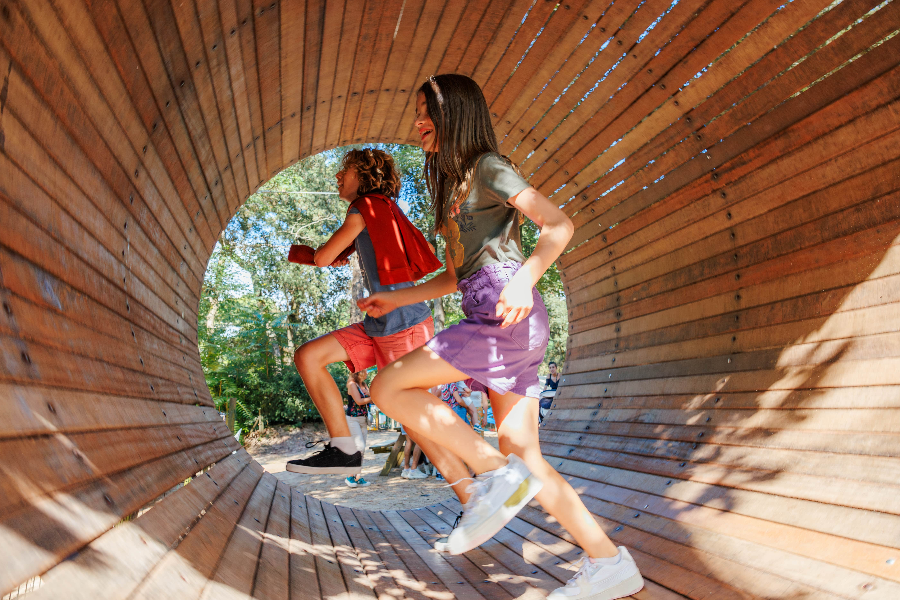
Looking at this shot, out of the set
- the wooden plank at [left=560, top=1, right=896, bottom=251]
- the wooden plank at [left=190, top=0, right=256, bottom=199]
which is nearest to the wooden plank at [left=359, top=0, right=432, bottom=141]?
the wooden plank at [left=190, top=0, right=256, bottom=199]

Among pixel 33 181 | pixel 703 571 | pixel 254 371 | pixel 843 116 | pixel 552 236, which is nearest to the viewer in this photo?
pixel 33 181

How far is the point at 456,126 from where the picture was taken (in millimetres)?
2635

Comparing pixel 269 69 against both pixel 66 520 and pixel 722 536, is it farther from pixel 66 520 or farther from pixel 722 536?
pixel 722 536

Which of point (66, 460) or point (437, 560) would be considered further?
point (437, 560)

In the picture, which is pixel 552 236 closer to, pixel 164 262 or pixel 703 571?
pixel 703 571

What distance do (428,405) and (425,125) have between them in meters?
1.14

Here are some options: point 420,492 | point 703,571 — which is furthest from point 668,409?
point 420,492

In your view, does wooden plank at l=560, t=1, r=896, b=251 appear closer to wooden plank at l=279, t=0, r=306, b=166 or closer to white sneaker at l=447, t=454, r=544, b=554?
white sneaker at l=447, t=454, r=544, b=554

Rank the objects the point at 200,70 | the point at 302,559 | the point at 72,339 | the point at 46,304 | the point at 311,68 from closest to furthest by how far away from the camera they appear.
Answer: the point at 46,304
the point at 72,339
the point at 302,559
the point at 200,70
the point at 311,68

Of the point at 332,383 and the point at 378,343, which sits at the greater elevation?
the point at 378,343

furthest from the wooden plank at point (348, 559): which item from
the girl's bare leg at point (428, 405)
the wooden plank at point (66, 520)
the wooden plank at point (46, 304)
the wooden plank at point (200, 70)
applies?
the wooden plank at point (200, 70)

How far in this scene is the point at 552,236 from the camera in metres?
2.24

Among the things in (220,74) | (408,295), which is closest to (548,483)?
(408,295)

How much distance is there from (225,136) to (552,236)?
2907mm
